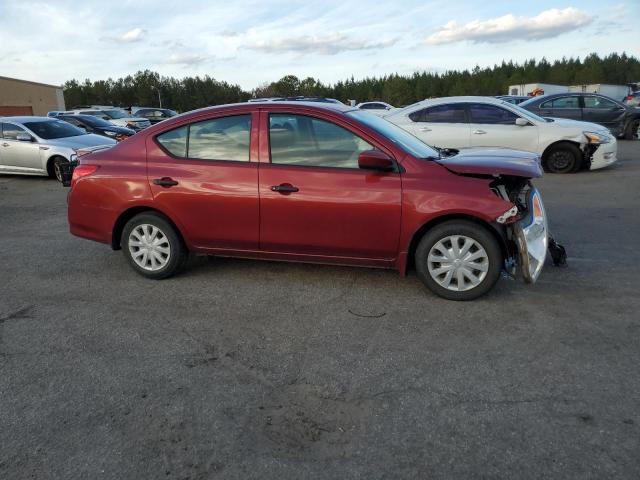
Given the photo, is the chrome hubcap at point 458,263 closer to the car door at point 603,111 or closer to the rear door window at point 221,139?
the rear door window at point 221,139

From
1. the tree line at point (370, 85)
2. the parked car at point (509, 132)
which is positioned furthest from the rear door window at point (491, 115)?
the tree line at point (370, 85)

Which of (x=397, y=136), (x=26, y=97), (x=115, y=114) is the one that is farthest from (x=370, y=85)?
(x=397, y=136)

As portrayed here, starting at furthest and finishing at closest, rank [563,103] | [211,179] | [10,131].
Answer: [563,103]
[10,131]
[211,179]

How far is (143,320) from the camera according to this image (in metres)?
4.24

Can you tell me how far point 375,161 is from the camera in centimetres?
434

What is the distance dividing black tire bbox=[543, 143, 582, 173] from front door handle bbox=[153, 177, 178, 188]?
878cm

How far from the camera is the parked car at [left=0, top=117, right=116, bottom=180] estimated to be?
12.0m

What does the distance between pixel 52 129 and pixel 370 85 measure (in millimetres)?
118616

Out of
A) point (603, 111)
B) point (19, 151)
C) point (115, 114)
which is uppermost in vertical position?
point (115, 114)

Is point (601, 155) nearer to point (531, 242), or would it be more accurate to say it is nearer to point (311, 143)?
point (531, 242)

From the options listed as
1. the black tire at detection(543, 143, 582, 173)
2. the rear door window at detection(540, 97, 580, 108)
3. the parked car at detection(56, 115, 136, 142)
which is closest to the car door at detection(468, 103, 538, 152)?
the black tire at detection(543, 143, 582, 173)

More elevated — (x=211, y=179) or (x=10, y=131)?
(x=10, y=131)

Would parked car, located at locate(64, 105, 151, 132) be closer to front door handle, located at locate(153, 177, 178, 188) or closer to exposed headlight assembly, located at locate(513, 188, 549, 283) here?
front door handle, located at locate(153, 177, 178, 188)

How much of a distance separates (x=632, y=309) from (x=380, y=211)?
2132 millimetres
